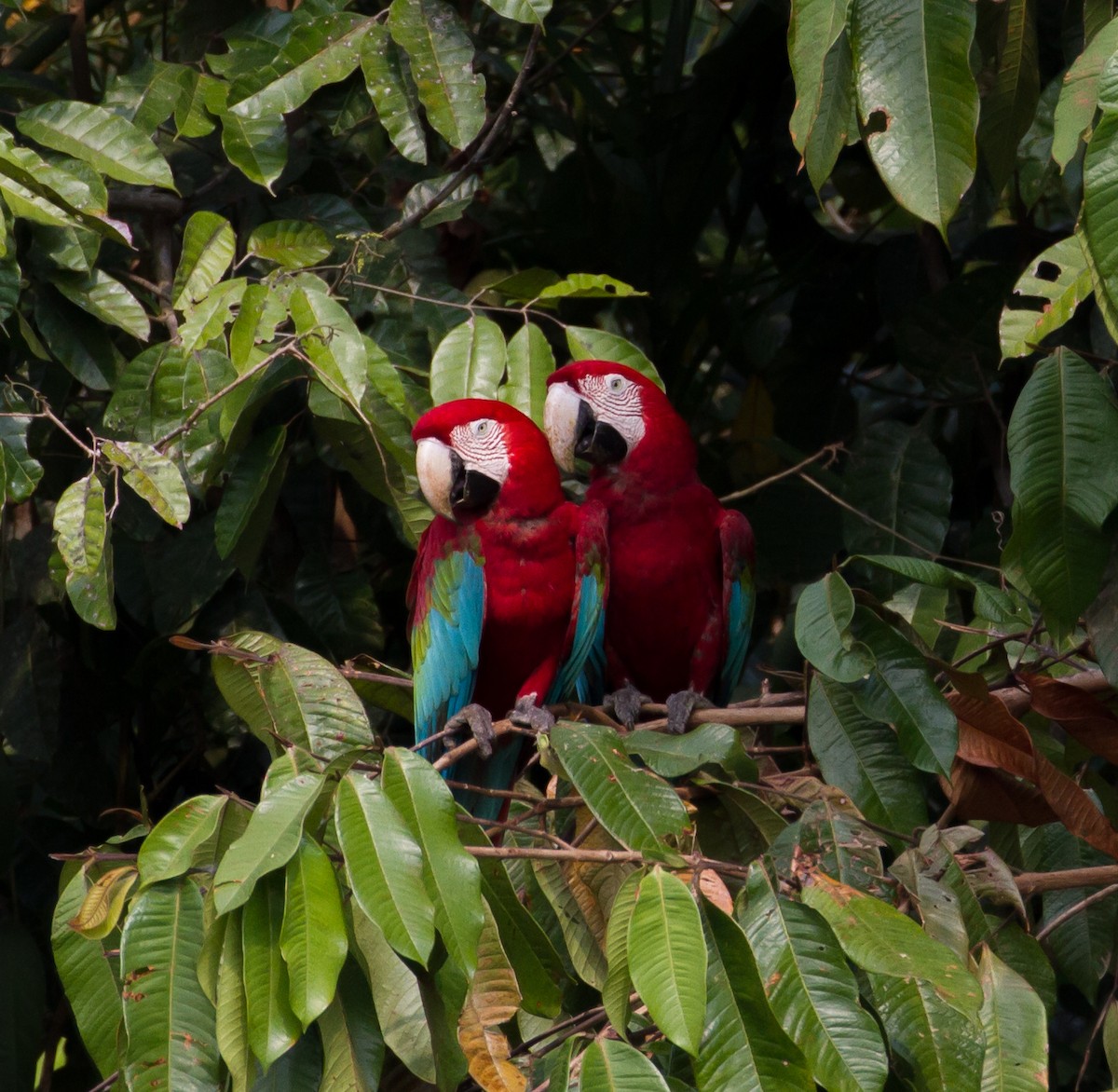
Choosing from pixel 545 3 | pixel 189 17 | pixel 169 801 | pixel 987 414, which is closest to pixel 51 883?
pixel 169 801

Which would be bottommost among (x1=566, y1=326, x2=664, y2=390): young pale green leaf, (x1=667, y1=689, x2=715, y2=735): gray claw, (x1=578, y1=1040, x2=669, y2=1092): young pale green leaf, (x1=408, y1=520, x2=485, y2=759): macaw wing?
(x1=667, y1=689, x2=715, y2=735): gray claw

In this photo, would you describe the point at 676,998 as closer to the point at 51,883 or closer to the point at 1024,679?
the point at 1024,679

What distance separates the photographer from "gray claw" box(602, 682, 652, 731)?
203 cm

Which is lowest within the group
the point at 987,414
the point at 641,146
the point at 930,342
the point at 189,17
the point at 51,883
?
the point at 51,883

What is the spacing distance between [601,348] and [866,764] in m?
0.83

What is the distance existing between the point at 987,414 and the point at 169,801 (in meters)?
1.66

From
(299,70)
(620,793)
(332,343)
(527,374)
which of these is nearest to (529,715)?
(527,374)

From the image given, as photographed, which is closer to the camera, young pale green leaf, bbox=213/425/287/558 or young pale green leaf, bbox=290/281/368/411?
young pale green leaf, bbox=290/281/368/411

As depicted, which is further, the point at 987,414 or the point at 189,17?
the point at 987,414

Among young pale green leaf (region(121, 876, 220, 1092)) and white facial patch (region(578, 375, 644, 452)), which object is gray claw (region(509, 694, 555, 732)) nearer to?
white facial patch (region(578, 375, 644, 452))

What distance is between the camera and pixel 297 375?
70.2 inches

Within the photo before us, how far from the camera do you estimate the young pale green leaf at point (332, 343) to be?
5.22 feet

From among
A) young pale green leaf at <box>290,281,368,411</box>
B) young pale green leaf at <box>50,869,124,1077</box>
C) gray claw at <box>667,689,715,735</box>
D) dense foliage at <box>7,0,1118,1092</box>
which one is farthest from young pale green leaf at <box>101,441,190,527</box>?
gray claw at <box>667,689,715,735</box>

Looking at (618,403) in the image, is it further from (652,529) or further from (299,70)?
(299,70)
